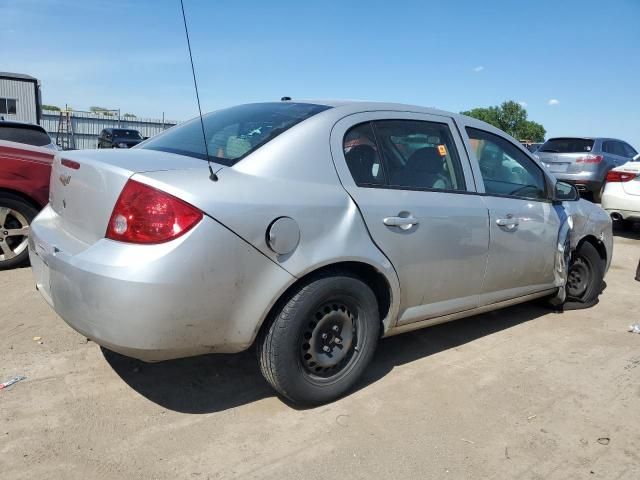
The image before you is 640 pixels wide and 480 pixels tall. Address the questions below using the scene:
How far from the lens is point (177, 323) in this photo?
2.34 metres

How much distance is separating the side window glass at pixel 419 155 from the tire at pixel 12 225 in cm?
369

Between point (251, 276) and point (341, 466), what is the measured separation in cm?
95

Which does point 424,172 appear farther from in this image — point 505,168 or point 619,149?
point 619,149

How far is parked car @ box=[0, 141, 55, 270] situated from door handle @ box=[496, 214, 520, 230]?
4236 mm

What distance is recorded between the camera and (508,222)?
3660mm

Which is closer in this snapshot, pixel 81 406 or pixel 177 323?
pixel 177 323

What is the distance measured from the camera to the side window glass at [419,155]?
317cm

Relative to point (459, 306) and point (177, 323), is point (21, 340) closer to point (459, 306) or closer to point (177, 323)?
point (177, 323)

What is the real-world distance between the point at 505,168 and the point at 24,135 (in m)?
5.46

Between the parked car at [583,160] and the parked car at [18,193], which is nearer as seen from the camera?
the parked car at [18,193]

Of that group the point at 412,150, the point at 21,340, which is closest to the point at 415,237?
the point at 412,150

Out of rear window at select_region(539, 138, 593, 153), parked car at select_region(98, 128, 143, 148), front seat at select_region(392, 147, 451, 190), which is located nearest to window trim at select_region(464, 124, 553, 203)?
front seat at select_region(392, 147, 451, 190)

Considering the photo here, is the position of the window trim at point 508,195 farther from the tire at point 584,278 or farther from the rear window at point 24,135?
the rear window at point 24,135

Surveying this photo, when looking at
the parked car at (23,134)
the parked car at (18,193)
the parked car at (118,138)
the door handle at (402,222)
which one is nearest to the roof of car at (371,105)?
the door handle at (402,222)
